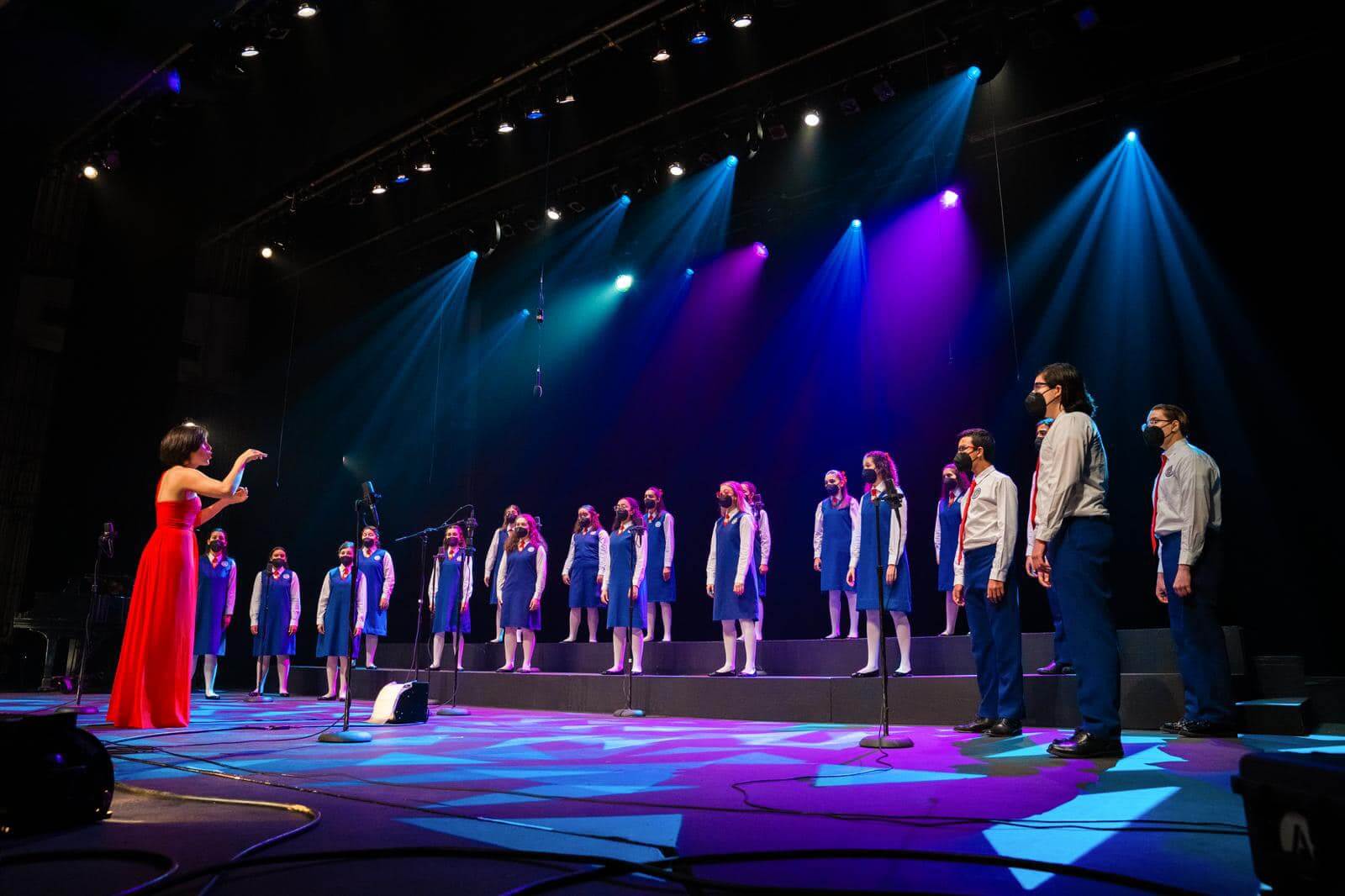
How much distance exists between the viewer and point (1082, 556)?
392cm

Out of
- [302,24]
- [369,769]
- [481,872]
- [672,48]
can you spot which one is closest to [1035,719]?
[369,769]

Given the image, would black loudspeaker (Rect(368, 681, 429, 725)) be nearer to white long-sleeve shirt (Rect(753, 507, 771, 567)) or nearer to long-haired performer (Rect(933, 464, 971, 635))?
white long-sleeve shirt (Rect(753, 507, 771, 567))

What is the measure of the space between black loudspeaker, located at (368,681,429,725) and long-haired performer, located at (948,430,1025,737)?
3.94 m

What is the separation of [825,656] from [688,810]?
615cm

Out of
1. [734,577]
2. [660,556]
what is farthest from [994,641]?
[660,556]

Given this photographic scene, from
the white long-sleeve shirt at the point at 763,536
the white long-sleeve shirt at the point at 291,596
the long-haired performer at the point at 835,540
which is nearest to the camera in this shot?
the long-haired performer at the point at 835,540

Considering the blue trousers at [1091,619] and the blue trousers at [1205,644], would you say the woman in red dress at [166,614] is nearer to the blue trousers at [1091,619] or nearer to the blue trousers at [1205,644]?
the blue trousers at [1091,619]

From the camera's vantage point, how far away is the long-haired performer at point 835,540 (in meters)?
8.71

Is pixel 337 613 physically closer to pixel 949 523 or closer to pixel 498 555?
pixel 498 555

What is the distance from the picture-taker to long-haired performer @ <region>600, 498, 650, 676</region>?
A: 920 cm

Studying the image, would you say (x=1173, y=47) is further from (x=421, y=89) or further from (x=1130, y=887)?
(x=1130, y=887)

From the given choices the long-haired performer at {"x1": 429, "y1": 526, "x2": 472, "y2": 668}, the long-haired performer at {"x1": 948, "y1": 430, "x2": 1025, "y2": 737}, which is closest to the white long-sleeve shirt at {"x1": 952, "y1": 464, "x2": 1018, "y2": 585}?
the long-haired performer at {"x1": 948, "y1": 430, "x2": 1025, "y2": 737}

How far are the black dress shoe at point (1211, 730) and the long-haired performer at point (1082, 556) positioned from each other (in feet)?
4.46

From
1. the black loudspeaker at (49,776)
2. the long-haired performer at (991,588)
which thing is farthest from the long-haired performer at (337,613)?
the black loudspeaker at (49,776)
